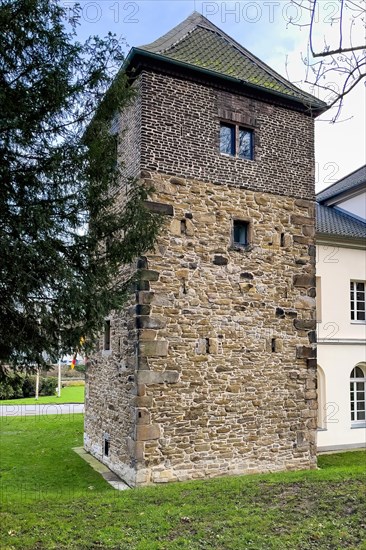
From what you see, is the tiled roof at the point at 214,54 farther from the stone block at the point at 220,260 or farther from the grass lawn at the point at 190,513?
the grass lawn at the point at 190,513

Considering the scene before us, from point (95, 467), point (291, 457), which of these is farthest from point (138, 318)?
point (291, 457)

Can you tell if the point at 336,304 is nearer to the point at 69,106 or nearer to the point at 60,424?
the point at 60,424

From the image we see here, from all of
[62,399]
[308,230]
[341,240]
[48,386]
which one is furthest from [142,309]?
[48,386]

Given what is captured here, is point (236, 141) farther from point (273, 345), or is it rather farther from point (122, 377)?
point (122, 377)

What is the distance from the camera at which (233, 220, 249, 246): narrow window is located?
1089 cm

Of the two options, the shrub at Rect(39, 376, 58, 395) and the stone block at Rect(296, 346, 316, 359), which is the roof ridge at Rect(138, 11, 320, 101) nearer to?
the stone block at Rect(296, 346, 316, 359)

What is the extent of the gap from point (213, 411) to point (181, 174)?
474 cm

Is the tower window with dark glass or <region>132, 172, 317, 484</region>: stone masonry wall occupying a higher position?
the tower window with dark glass

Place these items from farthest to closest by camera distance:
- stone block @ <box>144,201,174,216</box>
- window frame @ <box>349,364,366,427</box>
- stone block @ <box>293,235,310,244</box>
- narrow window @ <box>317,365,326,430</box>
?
window frame @ <box>349,364,366,427</box> < narrow window @ <box>317,365,326,430</box> < stone block @ <box>293,235,310,244</box> < stone block @ <box>144,201,174,216</box>

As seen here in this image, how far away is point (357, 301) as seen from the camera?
612 inches

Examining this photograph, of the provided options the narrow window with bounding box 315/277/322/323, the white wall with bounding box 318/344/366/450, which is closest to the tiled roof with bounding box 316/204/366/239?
the narrow window with bounding box 315/277/322/323

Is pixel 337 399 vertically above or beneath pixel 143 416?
beneath

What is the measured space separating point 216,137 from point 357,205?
29.1 ft

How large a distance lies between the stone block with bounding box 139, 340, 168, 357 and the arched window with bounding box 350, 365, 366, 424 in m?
8.08
